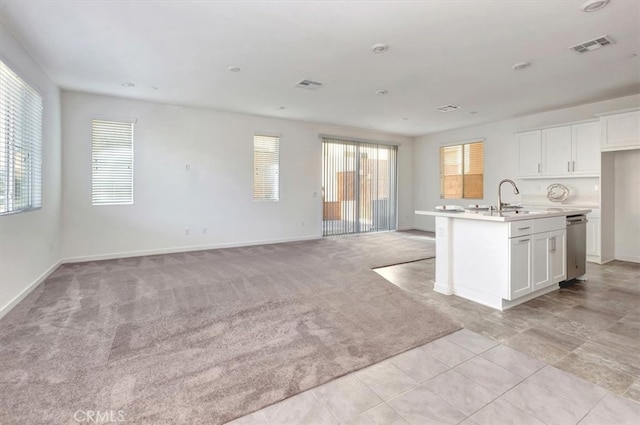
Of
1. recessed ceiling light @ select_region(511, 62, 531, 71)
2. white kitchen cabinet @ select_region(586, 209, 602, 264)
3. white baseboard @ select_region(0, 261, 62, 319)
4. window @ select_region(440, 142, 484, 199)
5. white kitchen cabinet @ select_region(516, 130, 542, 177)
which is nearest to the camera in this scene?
white baseboard @ select_region(0, 261, 62, 319)

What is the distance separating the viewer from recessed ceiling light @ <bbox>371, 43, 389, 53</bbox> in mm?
3346

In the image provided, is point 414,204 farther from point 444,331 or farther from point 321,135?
point 444,331

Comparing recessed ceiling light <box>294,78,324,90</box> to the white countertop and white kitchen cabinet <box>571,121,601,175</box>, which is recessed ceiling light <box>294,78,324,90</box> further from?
white kitchen cabinet <box>571,121,601,175</box>

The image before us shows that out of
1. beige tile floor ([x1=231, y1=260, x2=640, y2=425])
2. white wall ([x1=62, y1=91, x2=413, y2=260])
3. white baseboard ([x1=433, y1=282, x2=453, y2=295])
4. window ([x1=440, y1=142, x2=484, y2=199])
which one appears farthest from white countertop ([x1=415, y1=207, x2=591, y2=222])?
white wall ([x1=62, y1=91, x2=413, y2=260])

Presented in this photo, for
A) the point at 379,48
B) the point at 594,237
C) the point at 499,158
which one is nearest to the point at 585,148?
the point at 594,237

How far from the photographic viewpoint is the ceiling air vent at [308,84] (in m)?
4.52

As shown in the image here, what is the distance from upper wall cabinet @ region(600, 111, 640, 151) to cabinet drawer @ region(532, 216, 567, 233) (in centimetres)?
239

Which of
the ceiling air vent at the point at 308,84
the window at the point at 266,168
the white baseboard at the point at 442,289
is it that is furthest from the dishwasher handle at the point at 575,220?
the window at the point at 266,168

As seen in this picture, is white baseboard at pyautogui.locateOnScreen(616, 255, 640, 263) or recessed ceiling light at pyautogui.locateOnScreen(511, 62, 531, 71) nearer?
recessed ceiling light at pyautogui.locateOnScreen(511, 62, 531, 71)

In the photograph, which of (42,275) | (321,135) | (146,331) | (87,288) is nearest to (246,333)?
(146,331)

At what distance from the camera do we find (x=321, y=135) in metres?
7.37

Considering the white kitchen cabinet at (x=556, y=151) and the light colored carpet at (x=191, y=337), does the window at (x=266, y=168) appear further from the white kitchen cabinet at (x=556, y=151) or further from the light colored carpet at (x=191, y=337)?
the white kitchen cabinet at (x=556, y=151)

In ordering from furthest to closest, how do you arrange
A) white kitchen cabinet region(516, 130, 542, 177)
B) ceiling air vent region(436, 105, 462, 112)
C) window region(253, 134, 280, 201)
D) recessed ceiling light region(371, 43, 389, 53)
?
1. window region(253, 134, 280, 201)
2. white kitchen cabinet region(516, 130, 542, 177)
3. ceiling air vent region(436, 105, 462, 112)
4. recessed ceiling light region(371, 43, 389, 53)

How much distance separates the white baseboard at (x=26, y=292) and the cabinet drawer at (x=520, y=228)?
4.94 metres
